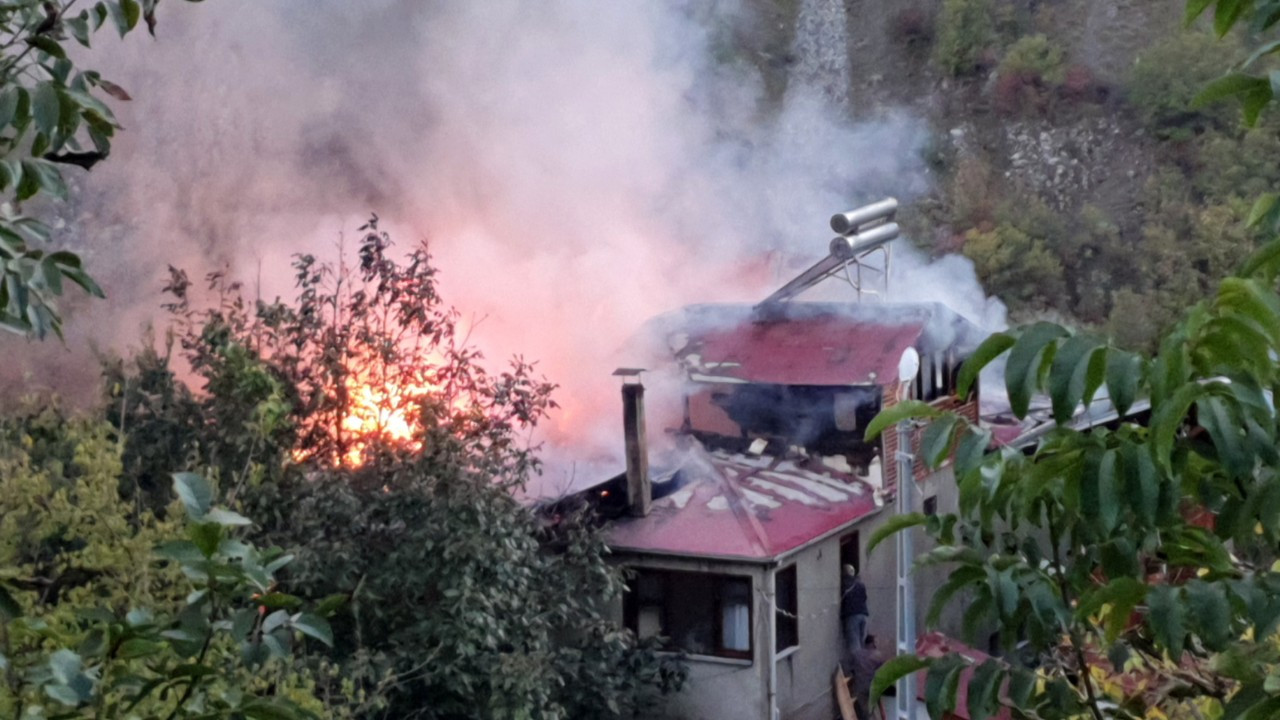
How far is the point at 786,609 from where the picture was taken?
9836mm

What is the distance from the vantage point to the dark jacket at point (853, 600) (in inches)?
403

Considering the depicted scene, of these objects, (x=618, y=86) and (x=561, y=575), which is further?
(x=618, y=86)

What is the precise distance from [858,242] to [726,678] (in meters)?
3.94

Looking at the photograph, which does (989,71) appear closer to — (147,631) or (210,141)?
(210,141)

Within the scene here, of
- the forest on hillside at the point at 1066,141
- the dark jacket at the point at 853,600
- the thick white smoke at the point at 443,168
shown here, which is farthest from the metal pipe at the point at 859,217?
the forest on hillside at the point at 1066,141

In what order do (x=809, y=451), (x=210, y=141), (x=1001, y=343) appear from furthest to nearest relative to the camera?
1. (x=210, y=141)
2. (x=809, y=451)
3. (x=1001, y=343)

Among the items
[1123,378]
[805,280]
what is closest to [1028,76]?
[805,280]

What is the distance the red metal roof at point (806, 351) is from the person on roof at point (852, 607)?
1.57 meters

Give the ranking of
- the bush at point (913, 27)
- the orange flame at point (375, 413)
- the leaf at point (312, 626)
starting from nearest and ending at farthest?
the leaf at point (312, 626) → the orange flame at point (375, 413) → the bush at point (913, 27)

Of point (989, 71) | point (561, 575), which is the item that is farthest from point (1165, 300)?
point (561, 575)

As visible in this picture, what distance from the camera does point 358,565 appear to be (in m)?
7.93

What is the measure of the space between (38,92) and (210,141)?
1078 cm

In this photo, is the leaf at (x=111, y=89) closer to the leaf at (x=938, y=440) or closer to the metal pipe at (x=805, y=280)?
the leaf at (x=938, y=440)

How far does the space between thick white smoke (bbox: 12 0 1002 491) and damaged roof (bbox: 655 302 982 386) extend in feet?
2.75
